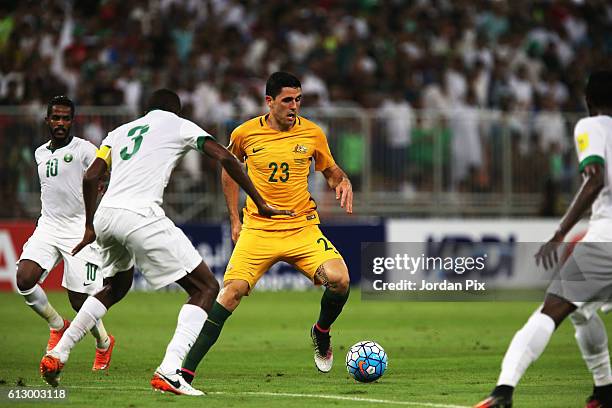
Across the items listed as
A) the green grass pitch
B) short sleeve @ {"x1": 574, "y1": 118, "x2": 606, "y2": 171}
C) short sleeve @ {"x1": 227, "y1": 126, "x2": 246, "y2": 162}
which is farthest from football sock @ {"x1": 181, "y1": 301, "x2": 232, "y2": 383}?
short sleeve @ {"x1": 574, "y1": 118, "x2": 606, "y2": 171}

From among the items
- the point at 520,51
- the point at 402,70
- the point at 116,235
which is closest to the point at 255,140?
the point at 116,235

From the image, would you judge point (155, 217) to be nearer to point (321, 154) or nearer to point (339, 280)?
point (339, 280)

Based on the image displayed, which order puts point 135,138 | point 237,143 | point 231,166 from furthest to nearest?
point 237,143
point 135,138
point 231,166

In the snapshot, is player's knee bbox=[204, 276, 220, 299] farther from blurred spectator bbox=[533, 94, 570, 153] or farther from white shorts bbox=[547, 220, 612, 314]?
blurred spectator bbox=[533, 94, 570, 153]

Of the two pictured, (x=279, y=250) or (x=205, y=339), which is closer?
(x=205, y=339)

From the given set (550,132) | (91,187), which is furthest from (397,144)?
(91,187)

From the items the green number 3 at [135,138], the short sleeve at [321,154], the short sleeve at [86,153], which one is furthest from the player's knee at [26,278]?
the short sleeve at [321,154]

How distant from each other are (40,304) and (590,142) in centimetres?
670

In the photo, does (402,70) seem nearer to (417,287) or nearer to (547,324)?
(417,287)

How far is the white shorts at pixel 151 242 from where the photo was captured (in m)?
9.85

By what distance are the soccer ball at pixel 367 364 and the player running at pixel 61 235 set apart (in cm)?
280

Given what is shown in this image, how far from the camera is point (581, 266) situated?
27.2 ft

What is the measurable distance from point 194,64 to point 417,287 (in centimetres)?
857

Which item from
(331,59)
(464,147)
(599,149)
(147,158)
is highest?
(331,59)
